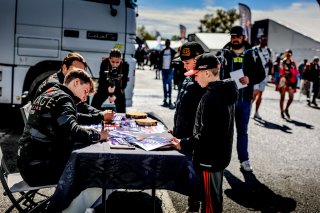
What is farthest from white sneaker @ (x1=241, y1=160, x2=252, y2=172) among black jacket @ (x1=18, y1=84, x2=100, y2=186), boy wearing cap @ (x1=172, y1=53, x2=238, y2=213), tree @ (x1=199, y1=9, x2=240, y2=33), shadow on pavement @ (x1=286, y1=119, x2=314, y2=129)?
tree @ (x1=199, y1=9, x2=240, y2=33)

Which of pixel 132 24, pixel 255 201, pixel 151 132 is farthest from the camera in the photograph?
pixel 132 24

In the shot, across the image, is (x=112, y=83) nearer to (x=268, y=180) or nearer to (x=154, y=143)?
(x=268, y=180)

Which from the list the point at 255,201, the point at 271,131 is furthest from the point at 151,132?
the point at 271,131

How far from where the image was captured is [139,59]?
108 feet

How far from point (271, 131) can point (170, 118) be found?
8.30 feet

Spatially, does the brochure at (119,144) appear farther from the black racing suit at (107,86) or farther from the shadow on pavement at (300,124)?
the shadow on pavement at (300,124)

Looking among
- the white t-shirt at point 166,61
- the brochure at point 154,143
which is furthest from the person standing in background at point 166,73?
the brochure at point 154,143

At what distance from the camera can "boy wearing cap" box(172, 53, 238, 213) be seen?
9.11 ft

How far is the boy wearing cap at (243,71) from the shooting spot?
5.39 meters

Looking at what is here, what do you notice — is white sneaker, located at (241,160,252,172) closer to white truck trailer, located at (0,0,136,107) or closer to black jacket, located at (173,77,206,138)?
black jacket, located at (173,77,206,138)

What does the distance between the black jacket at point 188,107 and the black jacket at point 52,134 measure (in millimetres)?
791

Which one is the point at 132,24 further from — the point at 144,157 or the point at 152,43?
the point at 152,43

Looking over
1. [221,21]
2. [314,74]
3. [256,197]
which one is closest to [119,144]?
[256,197]

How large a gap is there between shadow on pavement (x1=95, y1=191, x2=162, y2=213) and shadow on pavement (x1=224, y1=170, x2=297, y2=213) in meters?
1.03
